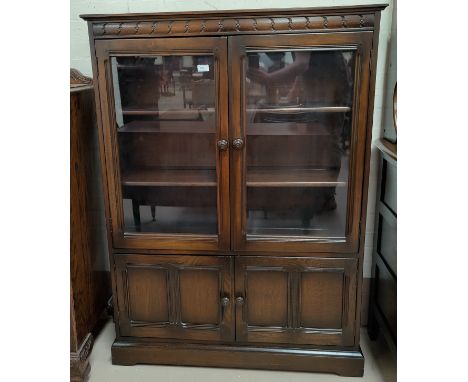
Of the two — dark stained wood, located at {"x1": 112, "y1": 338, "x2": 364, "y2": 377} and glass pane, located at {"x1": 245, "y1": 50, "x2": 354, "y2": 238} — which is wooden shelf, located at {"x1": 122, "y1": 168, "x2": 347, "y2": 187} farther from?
dark stained wood, located at {"x1": 112, "y1": 338, "x2": 364, "y2": 377}

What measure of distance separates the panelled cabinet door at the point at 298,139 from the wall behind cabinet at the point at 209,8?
38cm

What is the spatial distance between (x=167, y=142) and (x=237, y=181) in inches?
14.7

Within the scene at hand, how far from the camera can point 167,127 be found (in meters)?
1.77

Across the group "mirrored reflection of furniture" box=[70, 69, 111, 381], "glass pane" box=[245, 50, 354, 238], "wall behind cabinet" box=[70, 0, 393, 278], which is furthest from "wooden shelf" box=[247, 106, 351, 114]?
"mirrored reflection of furniture" box=[70, 69, 111, 381]

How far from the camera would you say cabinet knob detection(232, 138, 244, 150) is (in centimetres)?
162

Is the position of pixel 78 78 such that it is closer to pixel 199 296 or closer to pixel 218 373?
pixel 199 296

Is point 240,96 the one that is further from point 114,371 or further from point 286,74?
point 114,371

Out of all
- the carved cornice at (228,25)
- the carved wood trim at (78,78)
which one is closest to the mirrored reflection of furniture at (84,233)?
the carved wood trim at (78,78)

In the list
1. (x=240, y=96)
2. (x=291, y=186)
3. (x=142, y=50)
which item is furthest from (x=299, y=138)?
(x=142, y=50)

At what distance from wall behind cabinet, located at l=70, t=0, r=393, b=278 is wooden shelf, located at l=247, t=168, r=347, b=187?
385 mm

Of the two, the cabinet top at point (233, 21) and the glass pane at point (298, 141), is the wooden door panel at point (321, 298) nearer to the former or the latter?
the glass pane at point (298, 141)

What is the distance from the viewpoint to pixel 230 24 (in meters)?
1.52

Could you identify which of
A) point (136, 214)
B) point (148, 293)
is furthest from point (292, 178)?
point (148, 293)

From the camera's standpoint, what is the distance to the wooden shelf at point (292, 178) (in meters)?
1.71
